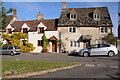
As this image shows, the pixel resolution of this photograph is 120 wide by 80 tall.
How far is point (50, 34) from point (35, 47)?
13.7ft

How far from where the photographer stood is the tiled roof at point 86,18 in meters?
26.9

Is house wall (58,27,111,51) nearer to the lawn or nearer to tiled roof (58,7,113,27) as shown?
tiled roof (58,7,113,27)

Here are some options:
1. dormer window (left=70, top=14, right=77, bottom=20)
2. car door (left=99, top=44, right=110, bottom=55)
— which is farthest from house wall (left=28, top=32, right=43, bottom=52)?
car door (left=99, top=44, right=110, bottom=55)

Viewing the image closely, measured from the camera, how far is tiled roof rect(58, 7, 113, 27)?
88.2 feet

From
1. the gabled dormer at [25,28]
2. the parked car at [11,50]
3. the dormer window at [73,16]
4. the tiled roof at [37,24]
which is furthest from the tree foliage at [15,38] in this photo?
the dormer window at [73,16]

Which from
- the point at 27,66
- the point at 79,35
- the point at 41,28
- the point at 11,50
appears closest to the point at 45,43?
the point at 41,28

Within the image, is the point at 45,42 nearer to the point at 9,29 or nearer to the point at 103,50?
the point at 9,29

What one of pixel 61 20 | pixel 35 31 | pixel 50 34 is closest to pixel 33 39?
pixel 35 31

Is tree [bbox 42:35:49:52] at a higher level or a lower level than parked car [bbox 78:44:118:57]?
higher

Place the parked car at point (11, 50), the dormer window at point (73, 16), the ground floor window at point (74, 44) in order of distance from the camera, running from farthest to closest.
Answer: the dormer window at point (73, 16), the ground floor window at point (74, 44), the parked car at point (11, 50)

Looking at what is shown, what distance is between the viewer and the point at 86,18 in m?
28.3

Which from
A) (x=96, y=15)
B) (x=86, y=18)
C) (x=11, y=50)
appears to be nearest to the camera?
(x=11, y=50)

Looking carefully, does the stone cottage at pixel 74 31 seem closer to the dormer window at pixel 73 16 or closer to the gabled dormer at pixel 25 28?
the dormer window at pixel 73 16

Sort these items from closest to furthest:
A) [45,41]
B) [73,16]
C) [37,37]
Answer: [45,41] < [73,16] < [37,37]
